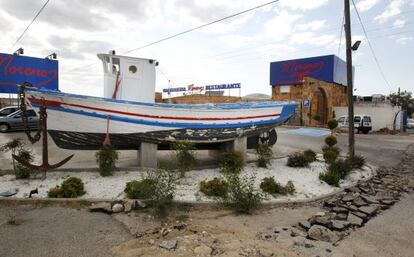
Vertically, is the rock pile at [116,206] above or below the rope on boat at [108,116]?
below

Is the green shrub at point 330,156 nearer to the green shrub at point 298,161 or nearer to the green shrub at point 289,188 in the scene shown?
the green shrub at point 298,161

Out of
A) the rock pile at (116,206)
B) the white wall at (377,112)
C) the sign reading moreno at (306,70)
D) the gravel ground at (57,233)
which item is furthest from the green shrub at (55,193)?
the white wall at (377,112)

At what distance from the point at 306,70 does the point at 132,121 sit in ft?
108

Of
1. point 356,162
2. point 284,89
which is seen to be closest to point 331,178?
point 356,162

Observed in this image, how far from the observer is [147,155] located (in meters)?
9.63

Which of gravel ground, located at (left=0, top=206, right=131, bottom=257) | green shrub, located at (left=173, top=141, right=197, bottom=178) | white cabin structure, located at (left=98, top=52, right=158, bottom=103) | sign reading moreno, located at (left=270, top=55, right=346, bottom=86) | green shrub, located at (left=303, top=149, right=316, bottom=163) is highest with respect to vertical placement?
sign reading moreno, located at (left=270, top=55, right=346, bottom=86)

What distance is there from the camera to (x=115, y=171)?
9141mm

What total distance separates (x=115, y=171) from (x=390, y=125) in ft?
121

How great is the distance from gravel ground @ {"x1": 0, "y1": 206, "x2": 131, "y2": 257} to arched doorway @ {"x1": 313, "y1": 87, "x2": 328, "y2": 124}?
33.2 m

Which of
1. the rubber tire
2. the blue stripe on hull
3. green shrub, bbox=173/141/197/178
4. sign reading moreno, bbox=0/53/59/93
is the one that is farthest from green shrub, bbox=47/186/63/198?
sign reading moreno, bbox=0/53/59/93

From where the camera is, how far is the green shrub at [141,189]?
670 centimetres

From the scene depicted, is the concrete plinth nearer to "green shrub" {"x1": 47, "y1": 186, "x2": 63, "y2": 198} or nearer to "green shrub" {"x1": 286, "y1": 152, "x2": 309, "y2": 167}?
"green shrub" {"x1": 47, "y1": 186, "x2": 63, "y2": 198}

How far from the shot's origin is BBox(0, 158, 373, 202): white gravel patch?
7437 mm

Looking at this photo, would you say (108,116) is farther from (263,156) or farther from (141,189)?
(263,156)
